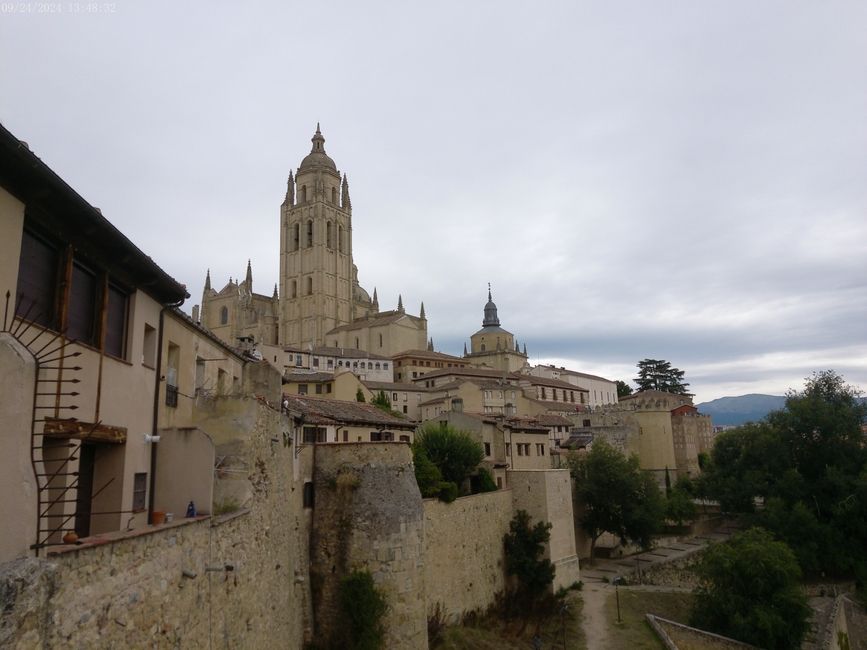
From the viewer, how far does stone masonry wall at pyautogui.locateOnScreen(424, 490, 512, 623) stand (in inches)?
1022

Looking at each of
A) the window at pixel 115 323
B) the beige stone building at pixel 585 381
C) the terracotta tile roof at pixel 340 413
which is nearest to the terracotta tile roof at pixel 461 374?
the beige stone building at pixel 585 381

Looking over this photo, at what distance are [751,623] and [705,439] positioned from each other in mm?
46259

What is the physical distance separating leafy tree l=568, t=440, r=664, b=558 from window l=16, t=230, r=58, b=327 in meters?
38.5

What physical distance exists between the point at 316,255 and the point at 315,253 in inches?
21.5

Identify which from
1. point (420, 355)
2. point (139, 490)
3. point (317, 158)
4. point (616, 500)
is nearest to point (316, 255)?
point (317, 158)

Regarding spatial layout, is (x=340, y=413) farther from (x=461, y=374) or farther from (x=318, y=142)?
(x=318, y=142)

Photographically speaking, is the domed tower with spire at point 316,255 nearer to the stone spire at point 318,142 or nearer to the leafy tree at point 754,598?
the stone spire at point 318,142

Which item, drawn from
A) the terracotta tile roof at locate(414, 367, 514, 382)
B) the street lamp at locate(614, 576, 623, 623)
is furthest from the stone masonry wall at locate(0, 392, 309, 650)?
the terracotta tile roof at locate(414, 367, 514, 382)

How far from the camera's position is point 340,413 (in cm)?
2794

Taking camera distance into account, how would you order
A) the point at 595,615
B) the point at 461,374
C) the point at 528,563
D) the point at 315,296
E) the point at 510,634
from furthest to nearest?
the point at 315,296 < the point at 461,374 < the point at 528,563 < the point at 595,615 < the point at 510,634

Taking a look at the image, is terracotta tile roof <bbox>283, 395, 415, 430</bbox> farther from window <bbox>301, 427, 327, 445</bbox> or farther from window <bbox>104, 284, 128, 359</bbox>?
window <bbox>104, 284, 128, 359</bbox>

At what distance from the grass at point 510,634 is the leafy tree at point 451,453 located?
6.74 m

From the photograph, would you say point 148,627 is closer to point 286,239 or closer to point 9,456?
point 9,456

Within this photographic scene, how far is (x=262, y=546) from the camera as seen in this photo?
14.4 m
